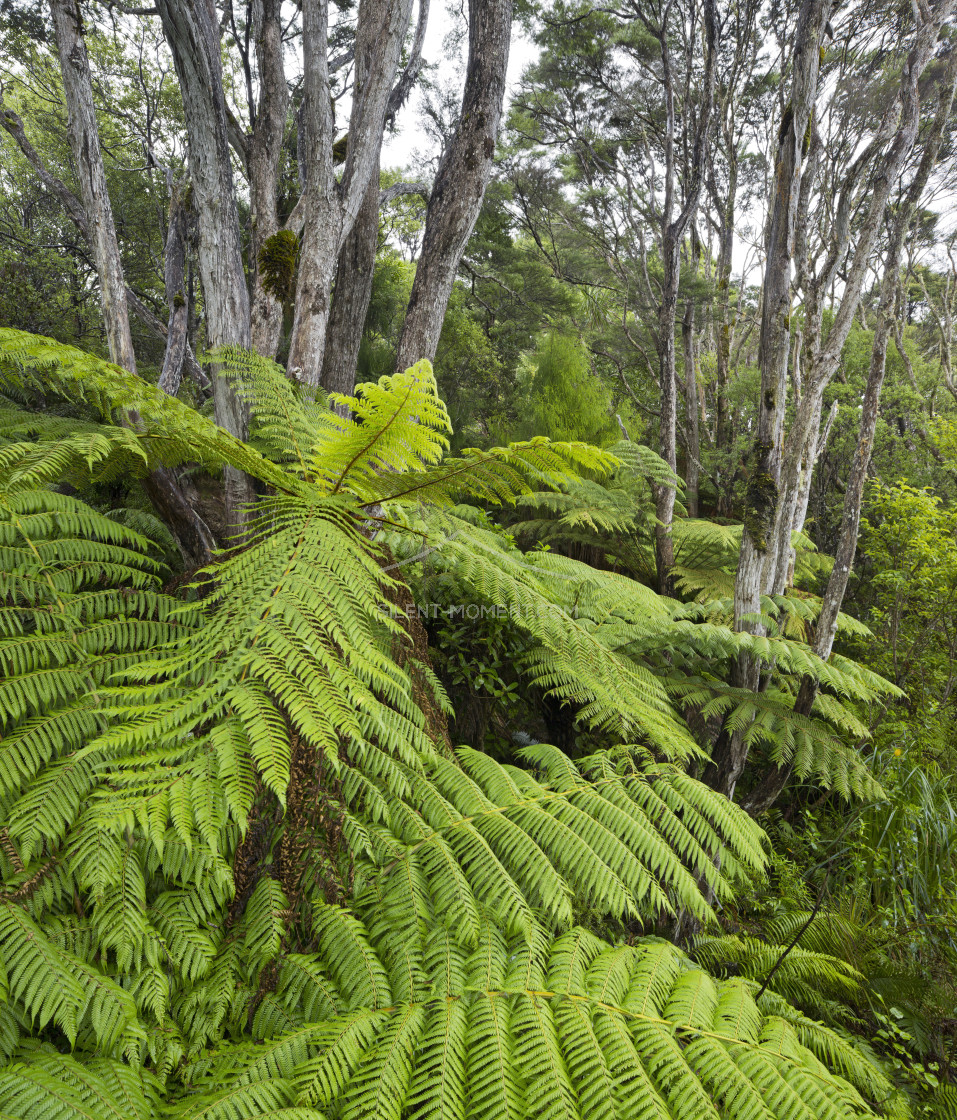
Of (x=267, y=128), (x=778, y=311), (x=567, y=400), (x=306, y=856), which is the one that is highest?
(x=267, y=128)

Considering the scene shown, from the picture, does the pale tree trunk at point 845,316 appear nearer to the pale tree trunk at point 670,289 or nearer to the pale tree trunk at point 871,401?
the pale tree trunk at point 871,401

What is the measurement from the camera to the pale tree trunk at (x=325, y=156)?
2.44 m

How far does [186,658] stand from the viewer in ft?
3.12

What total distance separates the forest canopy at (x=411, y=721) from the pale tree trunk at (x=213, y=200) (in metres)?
0.01

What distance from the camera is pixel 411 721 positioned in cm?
162

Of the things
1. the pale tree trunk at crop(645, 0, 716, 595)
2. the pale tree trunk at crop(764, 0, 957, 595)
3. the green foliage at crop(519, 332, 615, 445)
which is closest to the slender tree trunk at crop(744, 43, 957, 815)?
the pale tree trunk at crop(764, 0, 957, 595)

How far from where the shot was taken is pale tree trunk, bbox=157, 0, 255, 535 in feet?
6.96

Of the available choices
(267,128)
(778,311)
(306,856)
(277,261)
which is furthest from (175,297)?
(306,856)

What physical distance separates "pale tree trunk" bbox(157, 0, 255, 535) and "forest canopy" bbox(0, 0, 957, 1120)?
0.01 metres

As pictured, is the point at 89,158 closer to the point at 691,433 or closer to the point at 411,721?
the point at 411,721

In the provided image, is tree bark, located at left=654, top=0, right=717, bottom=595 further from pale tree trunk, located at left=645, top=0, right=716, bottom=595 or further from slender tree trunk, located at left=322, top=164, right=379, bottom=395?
slender tree trunk, located at left=322, top=164, right=379, bottom=395

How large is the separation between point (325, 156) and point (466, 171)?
0.64 meters

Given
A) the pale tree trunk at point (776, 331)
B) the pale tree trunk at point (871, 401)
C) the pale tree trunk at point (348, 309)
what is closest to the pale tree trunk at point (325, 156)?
the pale tree trunk at point (348, 309)

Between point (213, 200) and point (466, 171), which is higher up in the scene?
point (466, 171)
